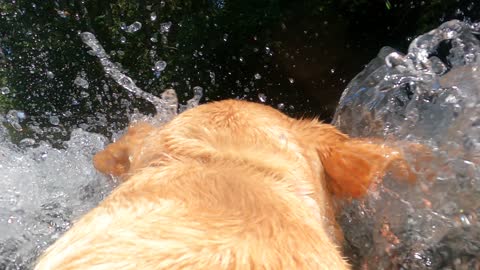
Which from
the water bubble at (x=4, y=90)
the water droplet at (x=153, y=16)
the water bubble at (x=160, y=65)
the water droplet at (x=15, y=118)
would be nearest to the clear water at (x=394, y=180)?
the water droplet at (x=15, y=118)

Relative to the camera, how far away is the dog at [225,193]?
1.57 meters

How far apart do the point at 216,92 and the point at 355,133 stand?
2.03 m

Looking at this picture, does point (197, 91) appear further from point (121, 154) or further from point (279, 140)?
point (279, 140)

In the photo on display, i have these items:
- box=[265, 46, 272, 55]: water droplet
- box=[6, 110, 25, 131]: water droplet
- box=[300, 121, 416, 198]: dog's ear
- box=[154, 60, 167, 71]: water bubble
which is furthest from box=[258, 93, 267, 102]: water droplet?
box=[300, 121, 416, 198]: dog's ear

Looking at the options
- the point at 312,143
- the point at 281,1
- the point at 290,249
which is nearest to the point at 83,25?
the point at 281,1

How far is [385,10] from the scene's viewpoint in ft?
15.8

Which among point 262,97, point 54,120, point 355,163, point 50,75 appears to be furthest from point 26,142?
point 355,163

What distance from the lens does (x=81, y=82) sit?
18.8ft

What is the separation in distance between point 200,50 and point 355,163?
296 cm

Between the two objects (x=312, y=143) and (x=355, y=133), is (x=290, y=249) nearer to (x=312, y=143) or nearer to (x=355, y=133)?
(x=312, y=143)

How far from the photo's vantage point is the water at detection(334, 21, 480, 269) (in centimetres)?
287

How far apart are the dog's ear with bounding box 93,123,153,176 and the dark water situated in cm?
169

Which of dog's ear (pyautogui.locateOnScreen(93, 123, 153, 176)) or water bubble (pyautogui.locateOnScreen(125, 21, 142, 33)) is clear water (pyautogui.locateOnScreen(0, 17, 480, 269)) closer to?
dog's ear (pyautogui.locateOnScreen(93, 123, 153, 176))

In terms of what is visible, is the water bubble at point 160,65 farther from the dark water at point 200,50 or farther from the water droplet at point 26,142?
the water droplet at point 26,142
